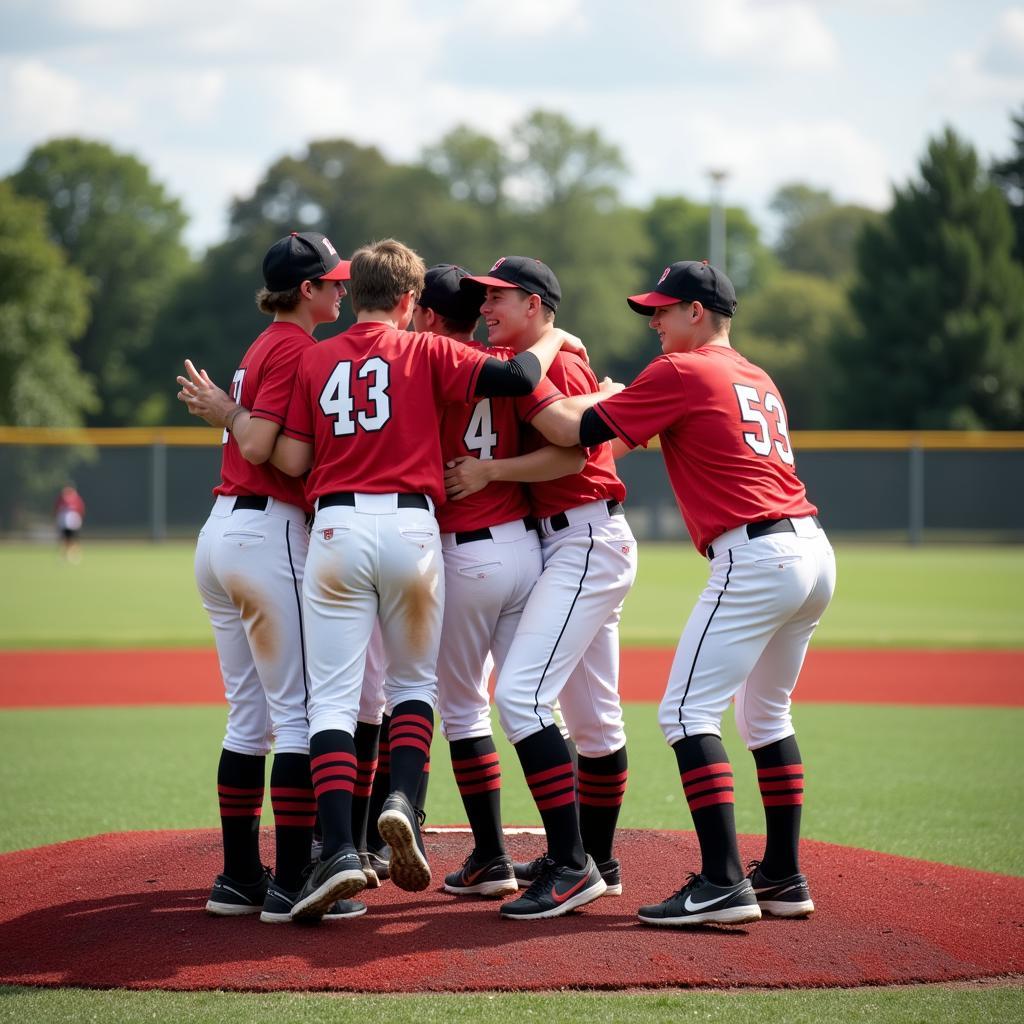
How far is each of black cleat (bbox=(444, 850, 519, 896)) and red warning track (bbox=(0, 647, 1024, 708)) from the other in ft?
18.6

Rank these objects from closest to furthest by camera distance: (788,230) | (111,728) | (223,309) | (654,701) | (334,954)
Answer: (334,954)
(111,728)
(654,701)
(223,309)
(788,230)

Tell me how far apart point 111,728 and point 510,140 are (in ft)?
160

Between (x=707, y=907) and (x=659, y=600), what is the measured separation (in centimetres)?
1365

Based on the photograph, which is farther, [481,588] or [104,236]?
[104,236]

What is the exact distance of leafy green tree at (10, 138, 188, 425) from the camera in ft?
169

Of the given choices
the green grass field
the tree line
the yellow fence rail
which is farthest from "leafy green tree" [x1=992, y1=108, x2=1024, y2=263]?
the green grass field

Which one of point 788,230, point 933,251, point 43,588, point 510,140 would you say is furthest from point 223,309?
point 788,230

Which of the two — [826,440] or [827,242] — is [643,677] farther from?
[827,242]

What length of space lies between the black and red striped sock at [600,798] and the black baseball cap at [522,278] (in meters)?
1.56

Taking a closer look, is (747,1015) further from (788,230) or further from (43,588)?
(788,230)

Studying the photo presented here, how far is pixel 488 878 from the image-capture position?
14.4ft

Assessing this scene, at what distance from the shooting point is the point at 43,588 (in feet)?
61.3

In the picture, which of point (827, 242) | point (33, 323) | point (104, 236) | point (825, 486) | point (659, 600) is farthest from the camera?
point (827, 242)

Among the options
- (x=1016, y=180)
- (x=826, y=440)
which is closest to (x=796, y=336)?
(x=1016, y=180)
